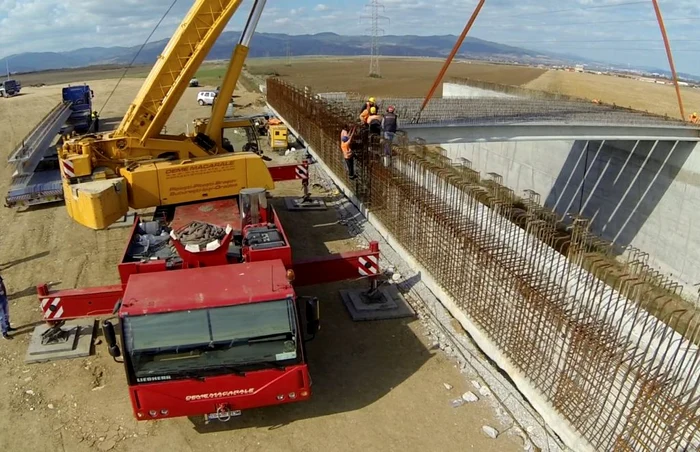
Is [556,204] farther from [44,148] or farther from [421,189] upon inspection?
[44,148]

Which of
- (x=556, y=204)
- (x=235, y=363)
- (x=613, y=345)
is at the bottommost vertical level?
(x=556, y=204)

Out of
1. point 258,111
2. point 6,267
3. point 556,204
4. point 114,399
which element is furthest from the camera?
point 258,111

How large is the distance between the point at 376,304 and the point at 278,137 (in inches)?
564

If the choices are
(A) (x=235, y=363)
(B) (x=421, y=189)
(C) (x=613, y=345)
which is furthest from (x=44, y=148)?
(C) (x=613, y=345)

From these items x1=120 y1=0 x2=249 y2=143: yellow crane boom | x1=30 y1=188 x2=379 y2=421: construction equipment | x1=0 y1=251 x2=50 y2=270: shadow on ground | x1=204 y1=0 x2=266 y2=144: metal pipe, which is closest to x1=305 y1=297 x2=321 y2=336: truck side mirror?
x1=30 y1=188 x2=379 y2=421: construction equipment

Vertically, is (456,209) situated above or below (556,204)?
above

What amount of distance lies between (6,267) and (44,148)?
931 cm

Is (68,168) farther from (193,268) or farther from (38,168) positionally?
(38,168)

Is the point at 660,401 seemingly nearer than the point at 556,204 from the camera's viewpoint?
Yes

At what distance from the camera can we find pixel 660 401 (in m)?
4.94

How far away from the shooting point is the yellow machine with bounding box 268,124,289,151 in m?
22.4

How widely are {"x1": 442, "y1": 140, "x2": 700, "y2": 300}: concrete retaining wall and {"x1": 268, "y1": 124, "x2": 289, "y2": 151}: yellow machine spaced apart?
11.9 m

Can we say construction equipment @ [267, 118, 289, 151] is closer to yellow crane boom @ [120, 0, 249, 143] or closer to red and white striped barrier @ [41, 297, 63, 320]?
yellow crane boom @ [120, 0, 249, 143]

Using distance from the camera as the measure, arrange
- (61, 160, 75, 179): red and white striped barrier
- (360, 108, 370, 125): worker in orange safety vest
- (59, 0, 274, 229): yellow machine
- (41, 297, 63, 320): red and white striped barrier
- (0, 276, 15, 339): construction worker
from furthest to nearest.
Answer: (360, 108, 370, 125): worker in orange safety vest
(59, 0, 274, 229): yellow machine
(61, 160, 75, 179): red and white striped barrier
(0, 276, 15, 339): construction worker
(41, 297, 63, 320): red and white striped barrier
